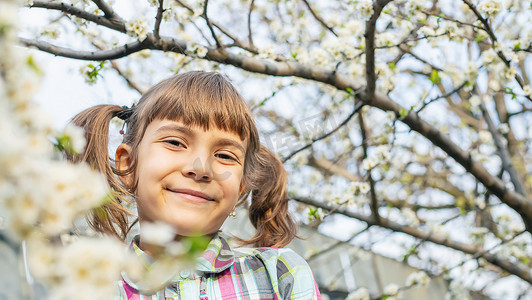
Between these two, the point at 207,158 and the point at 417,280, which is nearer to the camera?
the point at 207,158

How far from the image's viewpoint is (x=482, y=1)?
8.16ft

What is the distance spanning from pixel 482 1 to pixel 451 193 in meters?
3.42

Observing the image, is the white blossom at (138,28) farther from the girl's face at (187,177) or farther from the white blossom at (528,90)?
the white blossom at (528,90)

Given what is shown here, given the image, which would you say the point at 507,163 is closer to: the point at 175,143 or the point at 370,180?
the point at 370,180

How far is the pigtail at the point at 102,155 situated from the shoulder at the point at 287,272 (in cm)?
43

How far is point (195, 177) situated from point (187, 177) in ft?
0.08

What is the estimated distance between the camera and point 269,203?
2.16 meters

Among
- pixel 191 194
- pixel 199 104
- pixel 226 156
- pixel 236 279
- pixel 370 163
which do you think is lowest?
pixel 236 279

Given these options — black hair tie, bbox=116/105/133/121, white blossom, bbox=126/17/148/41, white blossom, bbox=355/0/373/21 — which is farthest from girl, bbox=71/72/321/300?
white blossom, bbox=355/0/373/21

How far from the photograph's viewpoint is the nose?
61.2 inches

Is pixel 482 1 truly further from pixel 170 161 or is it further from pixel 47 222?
pixel 47 222

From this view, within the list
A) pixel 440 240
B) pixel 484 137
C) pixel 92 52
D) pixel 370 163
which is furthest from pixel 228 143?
pixel 484 137

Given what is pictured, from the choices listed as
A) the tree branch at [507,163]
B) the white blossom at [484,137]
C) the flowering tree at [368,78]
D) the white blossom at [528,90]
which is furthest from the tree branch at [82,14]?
the white blossom at [484,137]

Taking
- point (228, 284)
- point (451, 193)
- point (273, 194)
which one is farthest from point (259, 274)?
point (451, 193)
